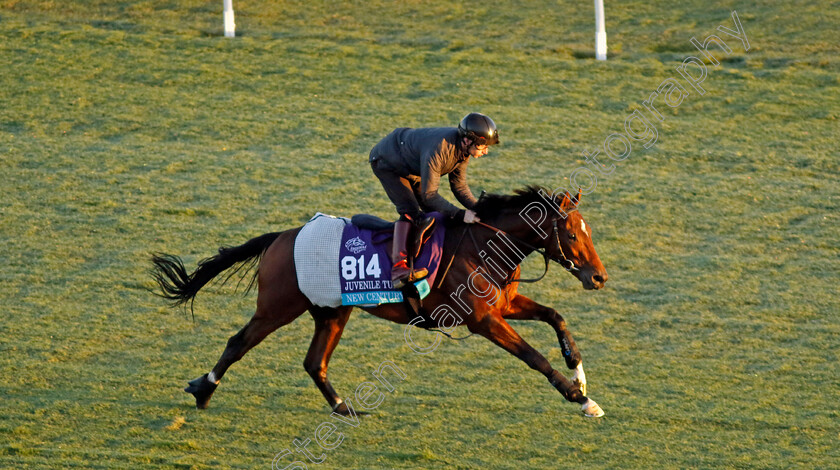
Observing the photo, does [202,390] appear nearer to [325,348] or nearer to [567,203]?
[325,348]

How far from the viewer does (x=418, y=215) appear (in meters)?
6.52

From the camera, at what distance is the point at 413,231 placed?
6.48 meters

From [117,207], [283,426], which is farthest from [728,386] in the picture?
[117,207]

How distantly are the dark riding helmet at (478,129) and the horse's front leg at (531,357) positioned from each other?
117cm

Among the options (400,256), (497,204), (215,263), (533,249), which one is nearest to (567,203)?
(533,249)

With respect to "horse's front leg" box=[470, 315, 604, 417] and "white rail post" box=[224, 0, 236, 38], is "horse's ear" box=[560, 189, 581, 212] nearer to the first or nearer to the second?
"horse's front leg" box=[470, 315, 604, 417]

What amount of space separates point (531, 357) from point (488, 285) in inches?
22.1

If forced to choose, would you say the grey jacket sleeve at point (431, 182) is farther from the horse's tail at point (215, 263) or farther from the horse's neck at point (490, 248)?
the horse's tail at point (215, 263)

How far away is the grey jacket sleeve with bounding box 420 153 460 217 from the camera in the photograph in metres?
6.16

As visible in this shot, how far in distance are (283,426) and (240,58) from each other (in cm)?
988

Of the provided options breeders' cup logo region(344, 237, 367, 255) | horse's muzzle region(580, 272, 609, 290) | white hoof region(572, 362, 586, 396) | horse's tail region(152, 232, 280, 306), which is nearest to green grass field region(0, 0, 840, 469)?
white hoof region(572, 362, 586, 396)

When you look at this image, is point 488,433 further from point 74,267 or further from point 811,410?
point 74,267

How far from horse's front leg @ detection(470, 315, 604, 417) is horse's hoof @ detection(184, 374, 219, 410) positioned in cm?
196

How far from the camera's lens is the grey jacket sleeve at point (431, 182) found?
20.2ft
